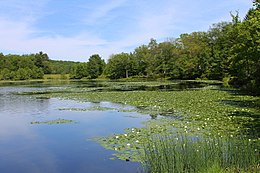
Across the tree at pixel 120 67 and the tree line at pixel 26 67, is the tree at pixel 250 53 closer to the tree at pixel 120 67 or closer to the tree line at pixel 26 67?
the tree at pixel 120 67

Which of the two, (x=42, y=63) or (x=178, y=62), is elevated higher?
(x=42, y=63)

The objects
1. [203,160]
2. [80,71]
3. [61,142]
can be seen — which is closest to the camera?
[203,160]

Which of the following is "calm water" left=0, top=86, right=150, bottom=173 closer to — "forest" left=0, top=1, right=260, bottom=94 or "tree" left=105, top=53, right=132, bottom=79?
"forest" left=0, top=1, right=260, bottom=94

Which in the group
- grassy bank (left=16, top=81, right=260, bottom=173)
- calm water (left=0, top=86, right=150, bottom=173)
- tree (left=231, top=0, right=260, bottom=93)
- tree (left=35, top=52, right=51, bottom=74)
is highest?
tree (left=35, top=52, right=51, bottom=74)

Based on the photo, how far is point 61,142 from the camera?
12906mm

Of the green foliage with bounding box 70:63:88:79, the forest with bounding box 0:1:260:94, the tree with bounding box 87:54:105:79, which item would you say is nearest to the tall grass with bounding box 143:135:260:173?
the forest with bounding box 0:1:260:94

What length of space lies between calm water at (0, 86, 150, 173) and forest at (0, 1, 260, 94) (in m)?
17.2

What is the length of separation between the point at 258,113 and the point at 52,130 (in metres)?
12.2

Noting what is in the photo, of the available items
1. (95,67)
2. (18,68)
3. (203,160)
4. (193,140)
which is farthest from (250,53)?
(18,68)

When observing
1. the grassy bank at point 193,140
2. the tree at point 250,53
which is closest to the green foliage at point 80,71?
the tree at point 250,53

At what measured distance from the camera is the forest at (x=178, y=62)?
43875mm

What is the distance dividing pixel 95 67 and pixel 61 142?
100556mm

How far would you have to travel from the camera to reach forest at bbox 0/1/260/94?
43.9 metres

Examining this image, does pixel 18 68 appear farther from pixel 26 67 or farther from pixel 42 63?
pixel 42 63
